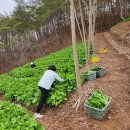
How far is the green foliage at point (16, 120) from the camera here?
14.5 ft

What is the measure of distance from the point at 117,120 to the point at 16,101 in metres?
4.36

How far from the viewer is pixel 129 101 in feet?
22.1

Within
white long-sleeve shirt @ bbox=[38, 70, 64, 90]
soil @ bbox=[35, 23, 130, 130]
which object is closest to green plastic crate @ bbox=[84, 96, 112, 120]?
soil @ bbox=[35, 23, 130, 130]

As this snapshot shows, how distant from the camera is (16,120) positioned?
4637 mm

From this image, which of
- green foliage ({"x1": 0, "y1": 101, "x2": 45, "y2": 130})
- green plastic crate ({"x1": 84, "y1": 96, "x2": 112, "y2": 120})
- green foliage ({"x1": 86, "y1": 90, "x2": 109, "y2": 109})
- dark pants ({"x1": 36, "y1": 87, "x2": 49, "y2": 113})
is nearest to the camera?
green foliage ({"x1": 0, "y1": 101, "x2": 45, "y2": 130})

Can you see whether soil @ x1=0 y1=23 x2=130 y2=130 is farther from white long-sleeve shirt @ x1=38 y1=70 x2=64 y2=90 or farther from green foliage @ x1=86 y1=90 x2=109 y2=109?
white long-sleeve shirt @ x1=38 y1=70 x2=64 y2=90

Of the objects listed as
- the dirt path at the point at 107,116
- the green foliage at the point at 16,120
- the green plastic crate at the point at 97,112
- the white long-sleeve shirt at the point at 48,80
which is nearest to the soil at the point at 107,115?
the dirt path at the point at 107,116

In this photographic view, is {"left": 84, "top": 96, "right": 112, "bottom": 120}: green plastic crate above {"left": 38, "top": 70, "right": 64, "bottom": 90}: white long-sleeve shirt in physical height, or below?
below

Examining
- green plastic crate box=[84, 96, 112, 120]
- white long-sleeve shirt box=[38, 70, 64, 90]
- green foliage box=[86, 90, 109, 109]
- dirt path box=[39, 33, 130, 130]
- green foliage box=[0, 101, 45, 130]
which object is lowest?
dirt path box=[39, 33, 130, 130]

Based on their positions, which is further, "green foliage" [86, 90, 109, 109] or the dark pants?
the dark pants

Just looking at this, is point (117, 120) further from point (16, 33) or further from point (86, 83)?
point (16, 33)

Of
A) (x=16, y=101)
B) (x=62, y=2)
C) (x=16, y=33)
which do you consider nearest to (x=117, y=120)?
(x=16, y=101)

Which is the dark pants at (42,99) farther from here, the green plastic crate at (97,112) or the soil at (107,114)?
the green plastic crate at (97,112)

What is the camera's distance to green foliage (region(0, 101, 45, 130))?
4.42 m
